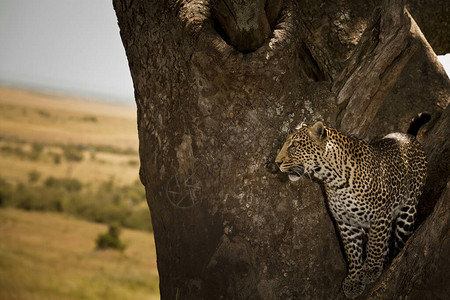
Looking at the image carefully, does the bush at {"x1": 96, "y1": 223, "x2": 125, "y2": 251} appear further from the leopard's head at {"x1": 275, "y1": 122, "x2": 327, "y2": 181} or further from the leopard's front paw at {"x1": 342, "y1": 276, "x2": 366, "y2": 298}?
the leopard's head at {"x1": 275, "y1": 122, "x2": 327, "y2": 181}

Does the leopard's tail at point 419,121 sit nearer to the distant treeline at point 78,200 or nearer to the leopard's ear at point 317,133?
the leopard's ear at point 317,133

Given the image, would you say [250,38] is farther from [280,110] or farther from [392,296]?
[392,296]

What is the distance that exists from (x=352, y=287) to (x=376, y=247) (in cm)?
39

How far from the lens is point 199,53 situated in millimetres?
3420

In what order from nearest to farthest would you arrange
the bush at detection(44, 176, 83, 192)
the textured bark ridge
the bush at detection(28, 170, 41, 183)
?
the textured bark ridge < the bush at detection(28, 170, 41, 183) < the bush at detection(44, 176, 83, 192)

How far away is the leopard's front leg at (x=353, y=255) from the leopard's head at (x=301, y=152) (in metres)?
0.66

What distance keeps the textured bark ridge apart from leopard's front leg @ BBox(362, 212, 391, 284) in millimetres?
85

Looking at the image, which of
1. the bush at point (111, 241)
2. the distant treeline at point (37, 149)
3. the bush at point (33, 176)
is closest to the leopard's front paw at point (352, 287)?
the bush at point (111, 241)

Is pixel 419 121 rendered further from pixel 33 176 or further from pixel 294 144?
pixel 33 176

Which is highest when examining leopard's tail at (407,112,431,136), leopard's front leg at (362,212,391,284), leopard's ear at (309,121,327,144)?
leopard's tail at (407,112,431,136)

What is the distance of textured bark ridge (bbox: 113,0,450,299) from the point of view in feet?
11.3

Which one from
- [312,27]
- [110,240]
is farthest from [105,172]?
[312,27]

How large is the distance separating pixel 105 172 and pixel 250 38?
29.4 m

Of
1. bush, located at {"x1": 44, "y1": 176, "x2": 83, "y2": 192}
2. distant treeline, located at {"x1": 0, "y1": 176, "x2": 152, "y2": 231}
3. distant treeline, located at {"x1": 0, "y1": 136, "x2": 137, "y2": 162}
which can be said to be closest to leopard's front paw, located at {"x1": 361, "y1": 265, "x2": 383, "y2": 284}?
distant treeline, located at {"x1": 0, "y1": 176, "x2": 152, "y2": 231}
